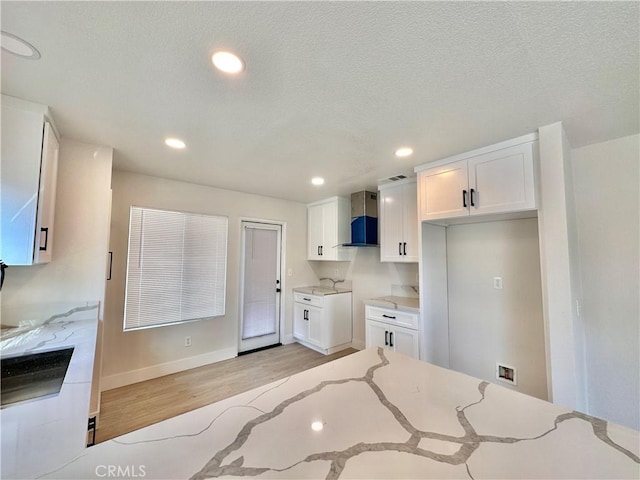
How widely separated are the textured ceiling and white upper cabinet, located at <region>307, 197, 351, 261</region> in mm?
1939

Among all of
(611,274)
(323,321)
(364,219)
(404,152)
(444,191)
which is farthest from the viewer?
(323,321)

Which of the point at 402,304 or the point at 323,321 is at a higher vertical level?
the point at 402,304

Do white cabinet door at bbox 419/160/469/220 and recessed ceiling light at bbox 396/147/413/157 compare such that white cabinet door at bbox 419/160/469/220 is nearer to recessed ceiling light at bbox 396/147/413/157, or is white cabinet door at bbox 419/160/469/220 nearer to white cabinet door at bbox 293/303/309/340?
recessed ceiling light at bbox 396/147/413/157

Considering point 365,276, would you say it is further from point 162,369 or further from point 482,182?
point 162,369

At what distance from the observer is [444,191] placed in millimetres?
2537

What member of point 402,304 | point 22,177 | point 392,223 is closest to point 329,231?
point 392,223

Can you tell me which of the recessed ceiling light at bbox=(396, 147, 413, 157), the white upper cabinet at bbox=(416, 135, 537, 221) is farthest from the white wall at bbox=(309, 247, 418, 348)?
the recessed ceiling light at bbox=(396, 147, 413, 157)

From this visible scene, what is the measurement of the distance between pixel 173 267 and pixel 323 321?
220 cm

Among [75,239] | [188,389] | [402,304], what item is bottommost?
[188,389]

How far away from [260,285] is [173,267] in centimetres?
134

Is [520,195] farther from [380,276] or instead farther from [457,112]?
[380,276]

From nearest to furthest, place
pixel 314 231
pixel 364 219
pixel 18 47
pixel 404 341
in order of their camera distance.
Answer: pixel 18 47
pixel 404 341
pixel 364 219
pixel 314 231

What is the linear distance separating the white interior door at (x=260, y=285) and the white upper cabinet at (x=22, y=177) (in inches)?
95.4

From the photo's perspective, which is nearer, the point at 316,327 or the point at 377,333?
the point at 377,333
